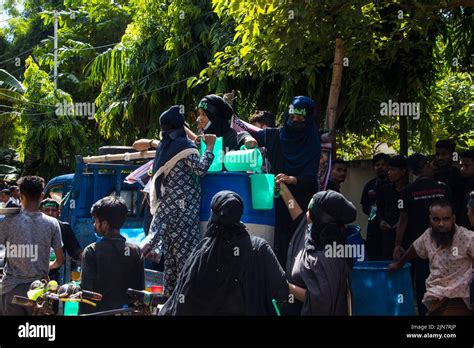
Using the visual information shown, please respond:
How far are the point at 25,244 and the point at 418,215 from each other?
3.23 metres

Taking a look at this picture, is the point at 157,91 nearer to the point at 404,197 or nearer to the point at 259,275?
the point at 404,197

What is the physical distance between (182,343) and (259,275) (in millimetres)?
911

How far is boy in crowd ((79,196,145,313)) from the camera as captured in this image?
4875 mm

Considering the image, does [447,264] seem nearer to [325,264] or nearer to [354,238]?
[354,238]

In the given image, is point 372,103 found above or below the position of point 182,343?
above

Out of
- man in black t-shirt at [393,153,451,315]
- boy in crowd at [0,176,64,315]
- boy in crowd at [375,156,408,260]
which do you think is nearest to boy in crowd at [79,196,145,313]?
boy in crowd at [0,176,64,315]

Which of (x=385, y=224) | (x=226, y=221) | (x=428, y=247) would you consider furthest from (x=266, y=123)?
(x=226, y=221)

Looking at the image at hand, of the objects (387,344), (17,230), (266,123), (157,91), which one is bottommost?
(387,344)

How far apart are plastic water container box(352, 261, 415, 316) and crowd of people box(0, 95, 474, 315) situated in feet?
0.30

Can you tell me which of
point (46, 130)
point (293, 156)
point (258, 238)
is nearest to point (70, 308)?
point (258, 238)

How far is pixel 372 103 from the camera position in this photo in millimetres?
10219

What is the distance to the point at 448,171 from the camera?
707 cm

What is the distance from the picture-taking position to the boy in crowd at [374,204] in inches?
290

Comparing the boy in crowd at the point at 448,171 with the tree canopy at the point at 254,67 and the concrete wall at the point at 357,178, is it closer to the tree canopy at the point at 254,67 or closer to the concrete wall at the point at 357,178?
the tree canopy at the point at 254,67
